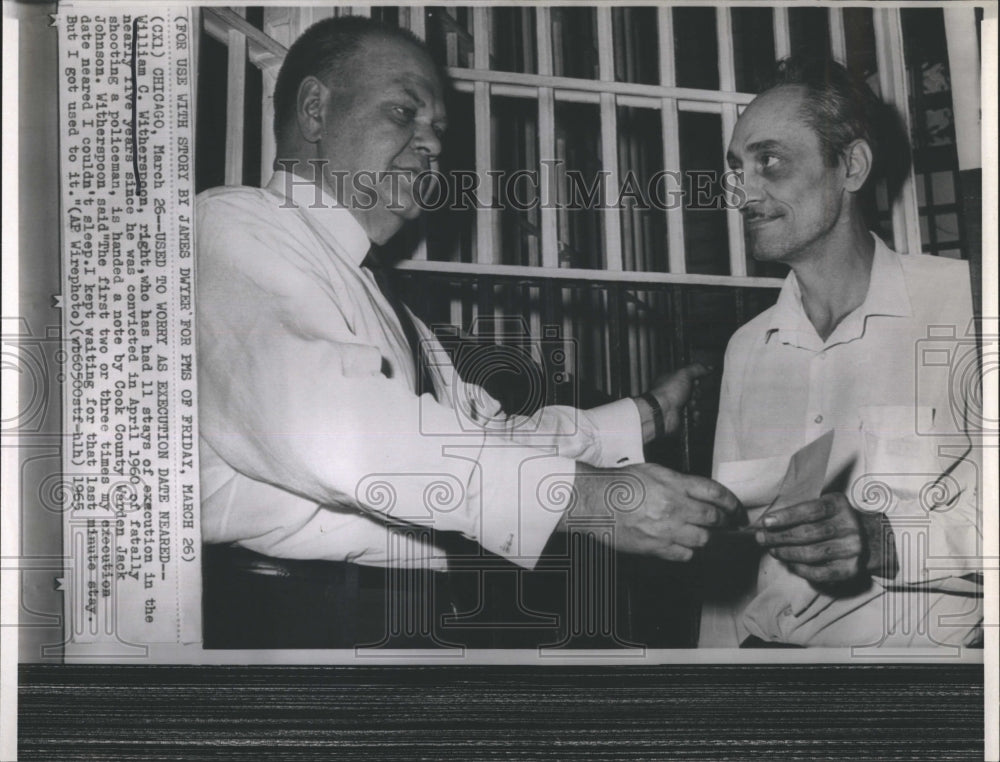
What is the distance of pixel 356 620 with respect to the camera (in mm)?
2471

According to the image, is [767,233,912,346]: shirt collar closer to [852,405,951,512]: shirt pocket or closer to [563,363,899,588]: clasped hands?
[852,405,951,512]: shirt pocket

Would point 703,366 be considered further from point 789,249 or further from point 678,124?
point 678,124

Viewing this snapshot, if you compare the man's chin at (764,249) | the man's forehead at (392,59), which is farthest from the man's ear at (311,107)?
the man's chin at (764,249)

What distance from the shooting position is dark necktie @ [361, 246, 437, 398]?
8.19ft

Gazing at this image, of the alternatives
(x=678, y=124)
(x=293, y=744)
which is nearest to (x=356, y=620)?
(x=293, y=744)

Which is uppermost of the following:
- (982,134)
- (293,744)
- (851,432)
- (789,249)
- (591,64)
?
(591,64)

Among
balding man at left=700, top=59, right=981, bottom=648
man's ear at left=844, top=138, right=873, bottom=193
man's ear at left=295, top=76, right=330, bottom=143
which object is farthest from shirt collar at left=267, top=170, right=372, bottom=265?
man's ear at left=844, top=138, right=873, bottom=193

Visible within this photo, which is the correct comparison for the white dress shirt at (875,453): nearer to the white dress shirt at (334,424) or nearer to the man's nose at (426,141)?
the white dress shirt at (334,424)

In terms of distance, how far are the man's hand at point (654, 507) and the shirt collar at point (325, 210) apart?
0.80 m

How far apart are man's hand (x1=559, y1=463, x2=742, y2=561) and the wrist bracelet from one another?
0.09 metres

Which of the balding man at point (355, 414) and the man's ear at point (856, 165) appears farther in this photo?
the man's ear at point (856, 165)

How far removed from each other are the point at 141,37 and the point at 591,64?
1147 millimetres

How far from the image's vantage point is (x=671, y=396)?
252 cm

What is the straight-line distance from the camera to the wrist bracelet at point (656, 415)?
8.24 ft
